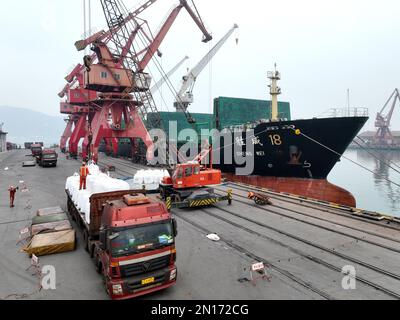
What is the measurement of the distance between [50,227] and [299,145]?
62.9 feet

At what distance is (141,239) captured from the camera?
24.3ft

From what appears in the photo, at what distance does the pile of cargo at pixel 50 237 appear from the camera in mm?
10578

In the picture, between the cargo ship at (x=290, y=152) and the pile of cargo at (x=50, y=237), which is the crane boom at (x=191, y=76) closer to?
the cargo ship at (x=290, y=152)

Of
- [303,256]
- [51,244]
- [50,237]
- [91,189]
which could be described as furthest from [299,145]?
[51,244]

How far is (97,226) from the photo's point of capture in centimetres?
1002

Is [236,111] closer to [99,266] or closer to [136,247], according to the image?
[99,266]

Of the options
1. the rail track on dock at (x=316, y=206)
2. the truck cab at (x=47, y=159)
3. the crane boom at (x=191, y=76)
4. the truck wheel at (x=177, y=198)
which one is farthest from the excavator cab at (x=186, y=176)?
the crane boom at (x=191, y=76)

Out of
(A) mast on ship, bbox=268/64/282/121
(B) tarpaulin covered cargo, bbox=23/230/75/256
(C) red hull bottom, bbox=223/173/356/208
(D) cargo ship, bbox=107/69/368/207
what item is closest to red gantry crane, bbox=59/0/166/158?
(B) tarpaulin covered cargo, bbox=23/230/75/256

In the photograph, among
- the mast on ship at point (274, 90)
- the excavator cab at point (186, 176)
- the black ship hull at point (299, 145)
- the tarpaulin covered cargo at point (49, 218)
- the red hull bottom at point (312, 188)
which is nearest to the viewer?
the tarpaulin covered cargo at point (49, 218)

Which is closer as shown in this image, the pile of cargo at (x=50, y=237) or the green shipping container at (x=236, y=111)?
the pile of cargo at (x=50, y=237)

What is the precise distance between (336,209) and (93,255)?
1369cm

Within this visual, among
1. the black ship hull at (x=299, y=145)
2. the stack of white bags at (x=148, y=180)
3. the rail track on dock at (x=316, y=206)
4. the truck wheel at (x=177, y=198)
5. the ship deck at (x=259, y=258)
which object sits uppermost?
the black ship hull at (x=299, y=145)
